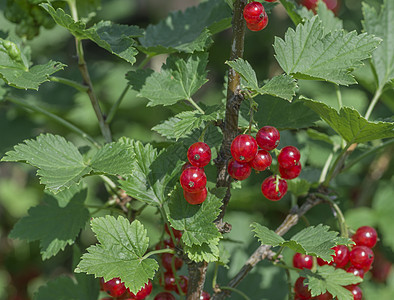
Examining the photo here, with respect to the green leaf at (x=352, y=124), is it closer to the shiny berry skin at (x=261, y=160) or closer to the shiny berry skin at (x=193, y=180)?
the shiny berry skin at (x=261, y=160)

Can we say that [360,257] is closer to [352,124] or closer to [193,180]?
[352,124]

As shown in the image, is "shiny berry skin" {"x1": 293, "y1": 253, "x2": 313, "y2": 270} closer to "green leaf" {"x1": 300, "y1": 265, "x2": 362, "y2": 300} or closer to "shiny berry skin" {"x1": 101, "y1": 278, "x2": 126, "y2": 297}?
"green leaf" {"x1": 300, "y1": 265, "x2": 362, "y2": 300}

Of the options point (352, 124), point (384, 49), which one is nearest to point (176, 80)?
point (352, 124)

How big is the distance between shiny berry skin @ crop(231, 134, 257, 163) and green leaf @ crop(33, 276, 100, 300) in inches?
25.1

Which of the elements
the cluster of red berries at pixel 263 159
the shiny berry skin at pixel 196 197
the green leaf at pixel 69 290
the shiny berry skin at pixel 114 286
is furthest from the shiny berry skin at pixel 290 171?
the green leaf at pixel 69 290

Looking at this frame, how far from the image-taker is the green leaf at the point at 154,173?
1146 mm

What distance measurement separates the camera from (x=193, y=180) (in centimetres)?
101

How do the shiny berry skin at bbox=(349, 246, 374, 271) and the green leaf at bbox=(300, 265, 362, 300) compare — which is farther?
the shiny berry skin at bbox=(349, 246, 374, 271)

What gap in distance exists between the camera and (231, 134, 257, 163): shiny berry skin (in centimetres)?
100

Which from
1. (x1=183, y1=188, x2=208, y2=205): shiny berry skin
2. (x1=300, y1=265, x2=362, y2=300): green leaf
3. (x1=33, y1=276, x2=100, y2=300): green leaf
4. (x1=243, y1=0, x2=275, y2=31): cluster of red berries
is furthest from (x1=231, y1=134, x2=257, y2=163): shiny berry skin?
(x1=33, y1=276, x2=100, y2=300): green leaf

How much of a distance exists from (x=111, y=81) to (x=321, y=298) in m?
1.82

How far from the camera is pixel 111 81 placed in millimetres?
2742

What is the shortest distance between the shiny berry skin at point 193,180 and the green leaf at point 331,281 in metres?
0.35

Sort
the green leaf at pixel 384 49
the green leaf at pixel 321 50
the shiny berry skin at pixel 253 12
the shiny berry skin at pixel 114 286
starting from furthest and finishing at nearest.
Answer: the green leaf at pixel 384 49
the shiny berry skin at pixel 114 286
the green leaf at pixel 321 50
the shiny berry skin at pixel 253 12
